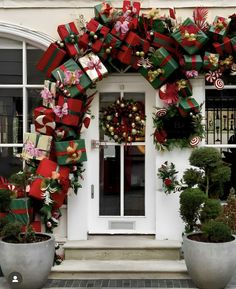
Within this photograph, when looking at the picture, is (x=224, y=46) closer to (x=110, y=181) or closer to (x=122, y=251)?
(x=110, y=181)

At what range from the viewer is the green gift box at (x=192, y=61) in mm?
5746

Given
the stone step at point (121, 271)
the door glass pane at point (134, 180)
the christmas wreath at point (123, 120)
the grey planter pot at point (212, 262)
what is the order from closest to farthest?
the grey planter pot at point (212, 262) < the stone step at point (121, 271) < the christmas wreath at point (123, 120) < the door glass pane at point (134, 180)

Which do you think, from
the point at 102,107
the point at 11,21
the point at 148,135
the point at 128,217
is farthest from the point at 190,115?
the point at 11,21

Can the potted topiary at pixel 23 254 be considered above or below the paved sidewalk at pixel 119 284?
above

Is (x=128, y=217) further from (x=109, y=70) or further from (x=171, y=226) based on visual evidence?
(x=109, y=70)

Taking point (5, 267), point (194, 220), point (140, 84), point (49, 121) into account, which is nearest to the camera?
point (5, 267)

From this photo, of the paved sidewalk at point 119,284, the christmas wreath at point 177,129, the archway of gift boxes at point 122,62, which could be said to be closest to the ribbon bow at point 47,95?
the archway of gift boxes at point 122,62

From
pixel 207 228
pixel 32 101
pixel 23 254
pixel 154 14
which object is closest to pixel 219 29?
pixel 154 14

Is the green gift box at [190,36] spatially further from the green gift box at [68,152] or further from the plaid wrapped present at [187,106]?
the green gift box at [68,152]

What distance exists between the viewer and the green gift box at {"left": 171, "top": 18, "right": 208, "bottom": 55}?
18.6 ft

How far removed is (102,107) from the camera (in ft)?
20.8

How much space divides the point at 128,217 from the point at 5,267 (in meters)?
1.95

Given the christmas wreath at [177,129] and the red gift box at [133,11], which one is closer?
the red gift box at [133,11]

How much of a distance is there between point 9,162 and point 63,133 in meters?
1.01
